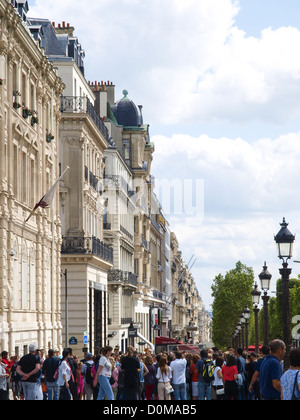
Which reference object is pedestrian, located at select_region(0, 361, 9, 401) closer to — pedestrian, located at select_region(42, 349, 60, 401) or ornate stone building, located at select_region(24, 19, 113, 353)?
pedestrian, located at select_region(42, 349, 60, 401)

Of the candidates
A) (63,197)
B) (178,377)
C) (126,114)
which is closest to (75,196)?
(63,197)

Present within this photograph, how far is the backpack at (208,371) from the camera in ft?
81.3

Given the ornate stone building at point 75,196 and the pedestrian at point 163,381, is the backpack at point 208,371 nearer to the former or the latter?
the pedestrian at point 163,381

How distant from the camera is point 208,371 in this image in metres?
24.8

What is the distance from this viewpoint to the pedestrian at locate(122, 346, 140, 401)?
2209cm

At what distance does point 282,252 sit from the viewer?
67.6 feet

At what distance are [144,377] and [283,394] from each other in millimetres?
13175

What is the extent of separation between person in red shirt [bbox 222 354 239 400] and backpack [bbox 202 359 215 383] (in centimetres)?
213

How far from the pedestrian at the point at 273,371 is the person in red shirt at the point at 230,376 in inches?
362

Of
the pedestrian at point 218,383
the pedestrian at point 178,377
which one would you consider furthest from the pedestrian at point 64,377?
the pedestrian at point 218,383

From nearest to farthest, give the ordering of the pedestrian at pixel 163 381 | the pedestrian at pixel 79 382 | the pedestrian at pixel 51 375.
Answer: the pedestrian at pixel 51 375 < the pedestrian at pixel 163 381 < the pedestrian at pixel 79 382

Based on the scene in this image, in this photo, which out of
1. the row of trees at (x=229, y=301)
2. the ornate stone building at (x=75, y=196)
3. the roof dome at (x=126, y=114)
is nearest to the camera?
the ornate stone building at (x=75, y=196)

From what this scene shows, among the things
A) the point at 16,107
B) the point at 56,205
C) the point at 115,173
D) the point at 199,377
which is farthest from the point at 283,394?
the point at 115,173

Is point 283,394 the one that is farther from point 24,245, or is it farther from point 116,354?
point 24,245
